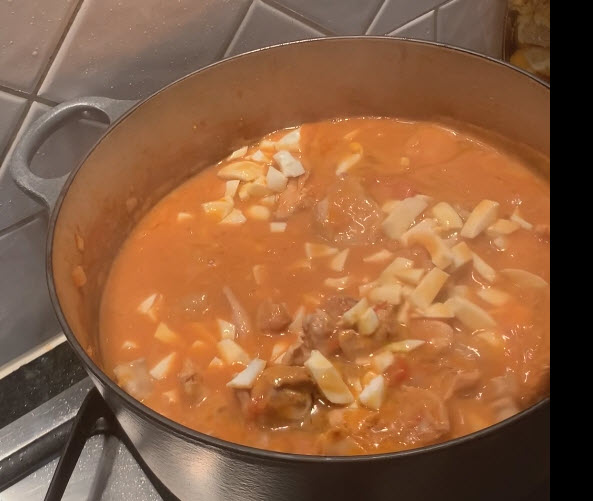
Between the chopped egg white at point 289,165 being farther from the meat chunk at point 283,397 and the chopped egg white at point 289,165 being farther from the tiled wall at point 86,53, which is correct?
the meat chunk at point 283,397

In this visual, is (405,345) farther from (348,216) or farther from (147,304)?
(147,304)

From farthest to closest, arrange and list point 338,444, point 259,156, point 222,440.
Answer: point 259,156, point 338,444, point 222,440

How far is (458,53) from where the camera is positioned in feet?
3.79

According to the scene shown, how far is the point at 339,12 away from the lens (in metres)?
1.25

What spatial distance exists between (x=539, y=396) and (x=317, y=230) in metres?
0.45

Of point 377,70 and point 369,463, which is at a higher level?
point 377,70

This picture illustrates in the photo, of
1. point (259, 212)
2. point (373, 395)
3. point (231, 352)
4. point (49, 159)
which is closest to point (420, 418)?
point (373, 395)

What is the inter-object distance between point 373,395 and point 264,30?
702mm

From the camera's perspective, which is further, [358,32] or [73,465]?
[358,32]

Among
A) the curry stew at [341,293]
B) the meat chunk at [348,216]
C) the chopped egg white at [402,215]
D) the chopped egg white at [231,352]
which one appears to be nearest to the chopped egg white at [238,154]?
the curry stew at [341,293]

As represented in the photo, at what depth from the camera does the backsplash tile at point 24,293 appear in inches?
43.3

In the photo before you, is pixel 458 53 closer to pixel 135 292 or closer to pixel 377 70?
pixel 377 70

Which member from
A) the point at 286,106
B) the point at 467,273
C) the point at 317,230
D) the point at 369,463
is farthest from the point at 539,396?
the point at 286,106

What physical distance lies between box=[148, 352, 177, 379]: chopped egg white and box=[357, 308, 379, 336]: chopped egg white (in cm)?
29
